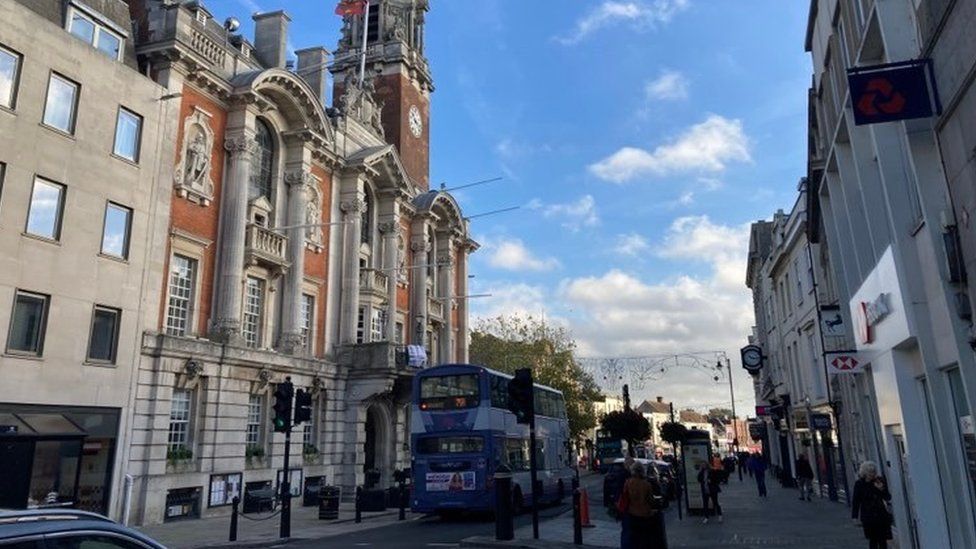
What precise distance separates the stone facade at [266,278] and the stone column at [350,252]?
0.22 ft

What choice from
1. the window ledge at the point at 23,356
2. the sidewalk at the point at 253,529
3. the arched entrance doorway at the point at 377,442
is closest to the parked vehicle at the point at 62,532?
the sidewalk at the point at 253,529

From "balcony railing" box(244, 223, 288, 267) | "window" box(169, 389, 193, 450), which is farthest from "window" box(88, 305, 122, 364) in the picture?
"balcony railing" box(244, 223, 288, 267)

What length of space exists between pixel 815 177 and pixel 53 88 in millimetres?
20473

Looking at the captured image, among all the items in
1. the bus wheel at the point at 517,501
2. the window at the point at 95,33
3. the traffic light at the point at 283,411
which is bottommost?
the bus wheel at the point at 517,501

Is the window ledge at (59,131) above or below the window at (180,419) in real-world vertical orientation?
above

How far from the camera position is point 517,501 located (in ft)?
71.0

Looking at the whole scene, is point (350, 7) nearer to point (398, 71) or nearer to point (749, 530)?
point (398, 71)

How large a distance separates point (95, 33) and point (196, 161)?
483cm

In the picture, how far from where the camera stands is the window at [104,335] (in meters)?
18.9

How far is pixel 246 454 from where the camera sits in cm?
2391

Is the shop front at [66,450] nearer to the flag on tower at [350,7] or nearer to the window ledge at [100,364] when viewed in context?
the window ledge at [100,364]

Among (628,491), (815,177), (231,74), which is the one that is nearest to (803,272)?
(815,177)

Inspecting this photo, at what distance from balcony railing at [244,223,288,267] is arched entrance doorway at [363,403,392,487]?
8961 millimetres

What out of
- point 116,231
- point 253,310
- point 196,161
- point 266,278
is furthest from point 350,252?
point 116,231
